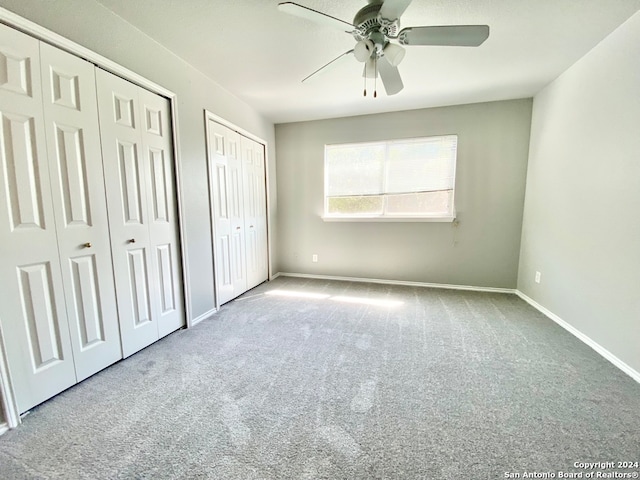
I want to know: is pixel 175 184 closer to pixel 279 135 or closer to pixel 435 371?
pixel 279 135

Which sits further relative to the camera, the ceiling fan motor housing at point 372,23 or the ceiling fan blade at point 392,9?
the ceiling fan motor housing at point 372,23

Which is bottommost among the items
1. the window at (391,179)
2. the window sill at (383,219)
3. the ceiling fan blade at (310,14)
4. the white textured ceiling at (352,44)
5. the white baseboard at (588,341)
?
the white baseboard at (588,341)

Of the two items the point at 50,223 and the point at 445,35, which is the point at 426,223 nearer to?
the point at 445,35

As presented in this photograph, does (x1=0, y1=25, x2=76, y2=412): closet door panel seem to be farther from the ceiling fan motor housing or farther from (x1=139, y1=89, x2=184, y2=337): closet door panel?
the ceiling fan motor housing

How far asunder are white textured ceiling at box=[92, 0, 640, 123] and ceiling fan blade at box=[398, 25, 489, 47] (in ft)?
1.03

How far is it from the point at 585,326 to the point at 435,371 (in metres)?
1.55

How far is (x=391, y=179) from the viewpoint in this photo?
12.2 ft

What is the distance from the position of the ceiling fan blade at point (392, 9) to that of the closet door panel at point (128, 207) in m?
1.88

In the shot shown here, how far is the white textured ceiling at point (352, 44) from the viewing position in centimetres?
170

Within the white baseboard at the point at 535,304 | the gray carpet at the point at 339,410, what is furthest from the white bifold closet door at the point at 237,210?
the gray carpet at the point at 339,410

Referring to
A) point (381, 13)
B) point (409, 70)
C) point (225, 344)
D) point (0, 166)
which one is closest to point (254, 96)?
point (409, 70)

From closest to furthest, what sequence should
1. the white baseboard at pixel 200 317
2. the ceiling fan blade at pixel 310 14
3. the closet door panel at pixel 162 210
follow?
the ceiling fan blade at pixel 310 14 < the closet door panel at pixel 162 210 < the white baseboard at pixel 200 317

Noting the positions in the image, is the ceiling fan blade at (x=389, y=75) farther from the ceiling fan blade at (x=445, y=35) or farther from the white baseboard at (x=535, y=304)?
the white baseboard at (x=535, y=304)

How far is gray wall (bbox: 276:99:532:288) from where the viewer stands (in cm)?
329
